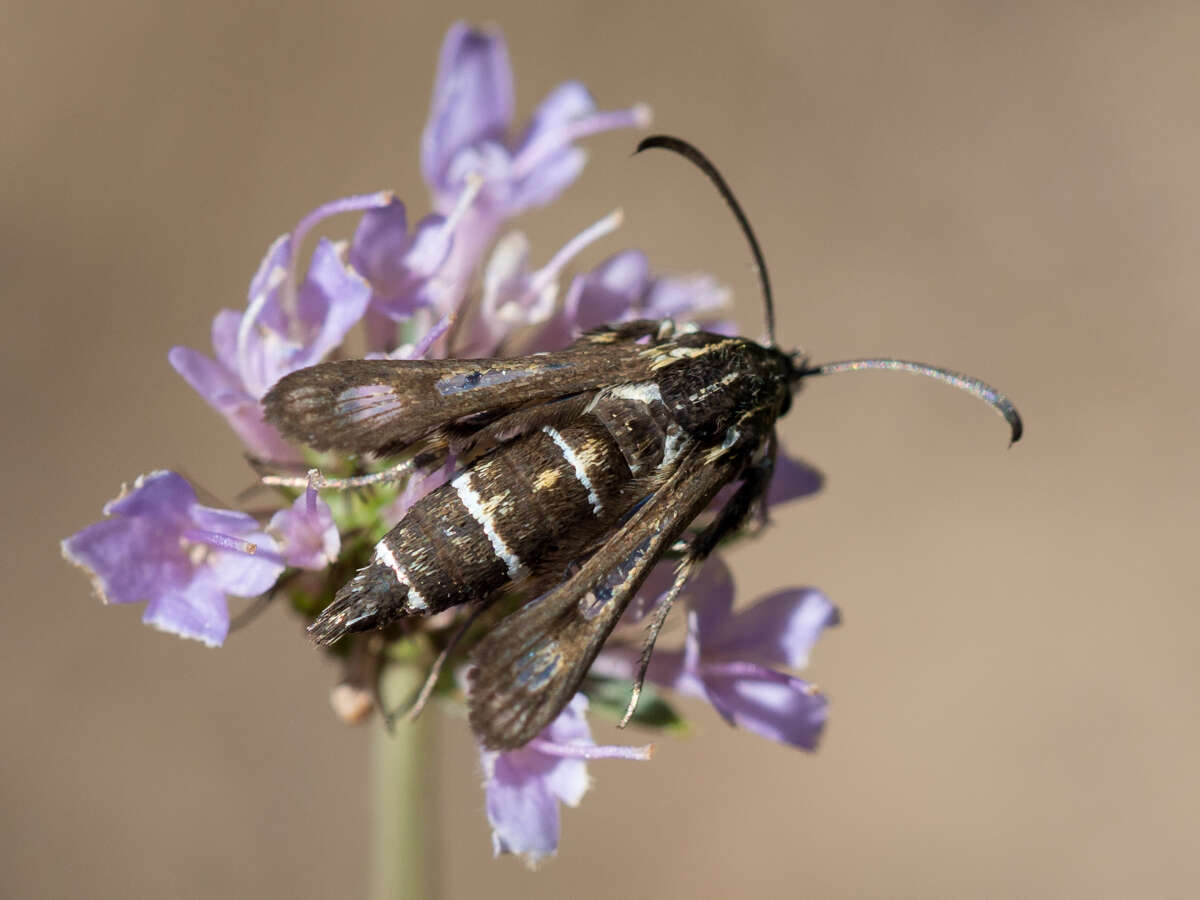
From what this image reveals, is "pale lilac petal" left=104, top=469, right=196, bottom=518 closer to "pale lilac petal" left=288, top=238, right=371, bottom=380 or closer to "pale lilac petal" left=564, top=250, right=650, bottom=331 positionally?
"pale lilac petal" left=288, top=238, right=371, bottom=380

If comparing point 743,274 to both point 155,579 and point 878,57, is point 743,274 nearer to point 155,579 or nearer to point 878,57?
point 878,57

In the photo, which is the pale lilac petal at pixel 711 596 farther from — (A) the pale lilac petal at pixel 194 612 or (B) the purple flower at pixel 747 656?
(A) the pale lilac petal at pixel 194 612

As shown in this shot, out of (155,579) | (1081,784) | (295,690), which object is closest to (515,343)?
(155,579)

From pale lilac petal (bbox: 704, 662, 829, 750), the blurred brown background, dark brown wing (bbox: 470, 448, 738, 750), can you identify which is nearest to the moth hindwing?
dark brown wing (bbox: 470, 448, 738, 750)

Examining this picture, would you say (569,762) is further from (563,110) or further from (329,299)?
(563,110)

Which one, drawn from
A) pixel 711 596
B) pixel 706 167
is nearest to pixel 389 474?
pixel 711 596

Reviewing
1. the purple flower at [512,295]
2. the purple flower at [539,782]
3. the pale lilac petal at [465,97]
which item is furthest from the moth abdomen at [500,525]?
the pale lilac petal at [465,97]
